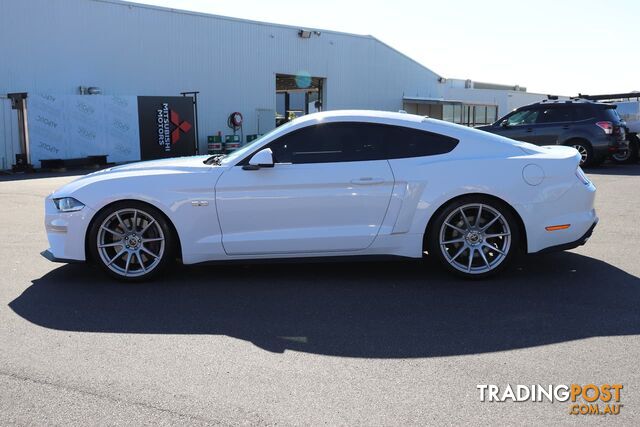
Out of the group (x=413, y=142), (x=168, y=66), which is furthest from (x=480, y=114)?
(x=413, y=142)

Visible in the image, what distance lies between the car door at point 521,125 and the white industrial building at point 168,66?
43.6 ft

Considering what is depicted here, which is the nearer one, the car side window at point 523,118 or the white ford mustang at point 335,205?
the white ford mustang at point 335,205

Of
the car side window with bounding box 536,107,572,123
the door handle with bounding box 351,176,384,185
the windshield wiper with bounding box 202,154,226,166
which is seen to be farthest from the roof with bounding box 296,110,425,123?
the car side window with bounding box 536,107,572,123

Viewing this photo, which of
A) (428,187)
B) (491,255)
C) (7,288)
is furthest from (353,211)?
(7,288)

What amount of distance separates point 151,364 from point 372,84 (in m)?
34.4

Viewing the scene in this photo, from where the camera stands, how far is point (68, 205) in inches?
215

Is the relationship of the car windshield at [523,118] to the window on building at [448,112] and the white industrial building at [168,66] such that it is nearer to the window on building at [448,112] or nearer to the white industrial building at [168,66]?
the white industrial building at [168,66]

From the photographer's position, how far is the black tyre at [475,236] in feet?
17.7

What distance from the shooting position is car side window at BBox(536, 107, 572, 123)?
15.5 m

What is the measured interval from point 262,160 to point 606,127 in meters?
12.7

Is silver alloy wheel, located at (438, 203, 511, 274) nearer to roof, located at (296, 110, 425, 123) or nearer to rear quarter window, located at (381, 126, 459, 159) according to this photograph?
rear quarter window, located at (381, 126, 459, 159)

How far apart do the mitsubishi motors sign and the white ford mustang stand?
58.4ft

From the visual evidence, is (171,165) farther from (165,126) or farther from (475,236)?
(165,126)

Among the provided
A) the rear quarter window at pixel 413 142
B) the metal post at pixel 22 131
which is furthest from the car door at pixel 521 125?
the metal post at pixel 22 131
